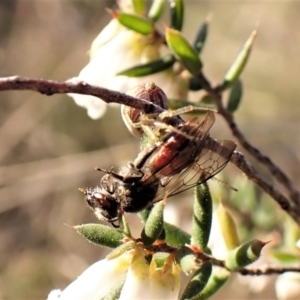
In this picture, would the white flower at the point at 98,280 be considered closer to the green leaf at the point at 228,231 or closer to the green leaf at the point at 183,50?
the green leaf at the point at 228,231

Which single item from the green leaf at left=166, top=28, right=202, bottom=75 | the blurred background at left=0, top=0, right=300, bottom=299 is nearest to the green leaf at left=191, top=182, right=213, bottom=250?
the green leaf at left=166, top=28, right=202, bottom=75

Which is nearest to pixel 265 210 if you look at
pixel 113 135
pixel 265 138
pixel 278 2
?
pixel 265 138

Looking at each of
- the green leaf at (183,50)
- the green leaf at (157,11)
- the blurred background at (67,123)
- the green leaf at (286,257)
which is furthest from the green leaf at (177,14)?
the blurred background at (67,123)

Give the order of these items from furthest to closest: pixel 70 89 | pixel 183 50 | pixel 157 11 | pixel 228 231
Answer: pixel 157 11, pixel 183 50, pixel 228 231, pixel 70 89

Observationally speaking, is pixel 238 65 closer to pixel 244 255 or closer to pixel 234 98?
pixel 234 98

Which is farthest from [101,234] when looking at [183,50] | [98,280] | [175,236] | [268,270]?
[183,50]

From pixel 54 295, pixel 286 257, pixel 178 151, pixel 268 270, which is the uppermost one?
pixel 178 151
